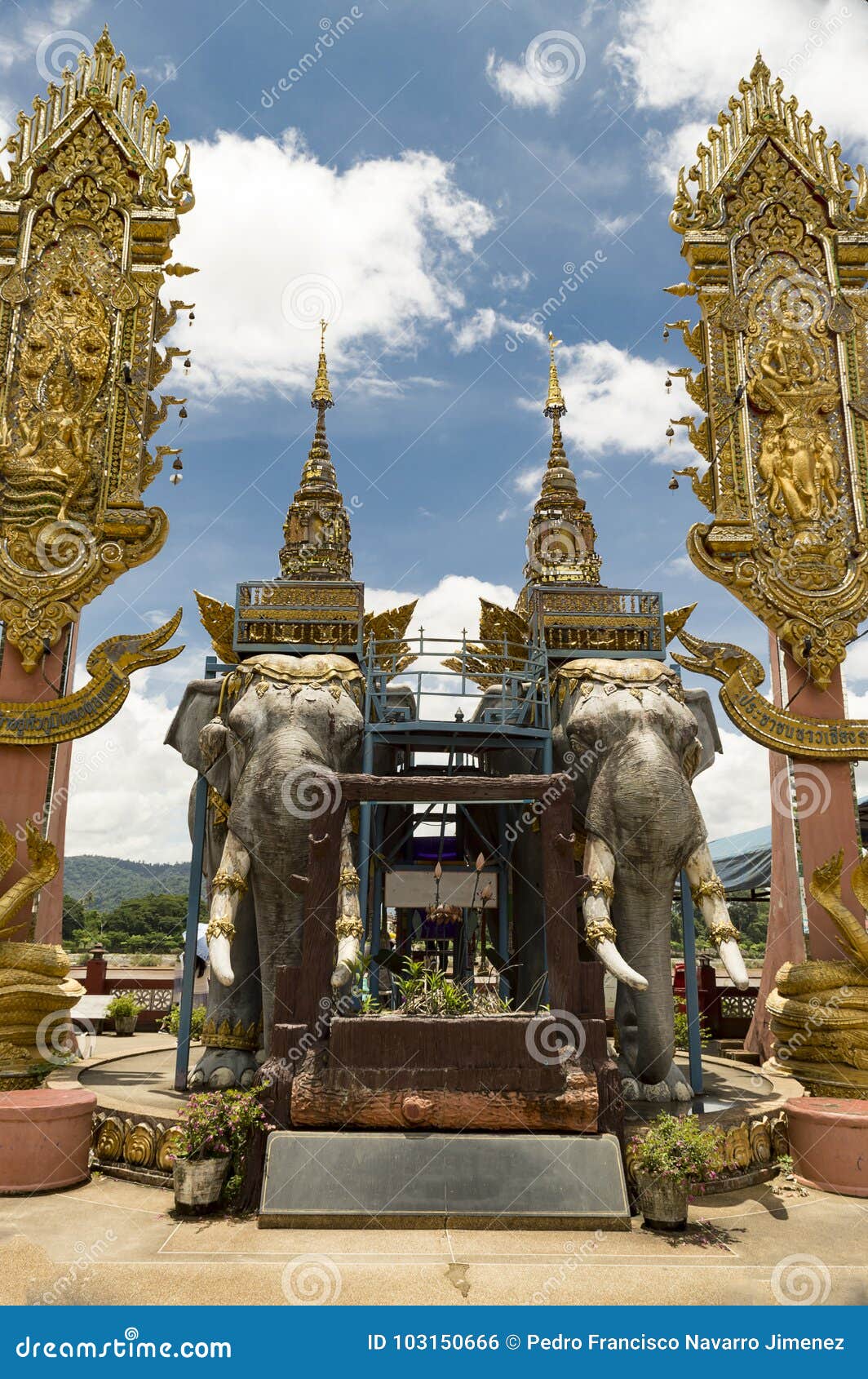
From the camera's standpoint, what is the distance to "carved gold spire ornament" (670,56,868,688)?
40.3 feet

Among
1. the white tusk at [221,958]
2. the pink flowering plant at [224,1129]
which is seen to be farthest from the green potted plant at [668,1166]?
the white tusk at [221,958]

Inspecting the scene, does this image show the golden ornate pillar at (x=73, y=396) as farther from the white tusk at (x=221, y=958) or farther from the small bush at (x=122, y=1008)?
the small bush at (x=122, y=1008)

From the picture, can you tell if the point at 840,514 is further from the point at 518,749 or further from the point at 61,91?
the point at 61,91

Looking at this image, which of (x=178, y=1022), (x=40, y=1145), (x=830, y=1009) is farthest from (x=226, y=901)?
(x=830, y=1009)

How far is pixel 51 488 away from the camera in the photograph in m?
12.3

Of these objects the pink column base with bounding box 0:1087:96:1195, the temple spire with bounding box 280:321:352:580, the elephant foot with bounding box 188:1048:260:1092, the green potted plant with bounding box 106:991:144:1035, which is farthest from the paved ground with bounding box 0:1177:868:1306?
the temple spire with bounding box 280:321:352:580

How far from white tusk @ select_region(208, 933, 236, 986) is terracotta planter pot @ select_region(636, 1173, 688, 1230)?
3557 mm

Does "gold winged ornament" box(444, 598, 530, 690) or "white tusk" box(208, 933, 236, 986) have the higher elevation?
"gold winged ornament" box(444, 598, 530, 690)

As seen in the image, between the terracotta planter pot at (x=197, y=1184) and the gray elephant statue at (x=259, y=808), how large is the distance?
58.6 inches

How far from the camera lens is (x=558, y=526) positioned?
64.6 ft

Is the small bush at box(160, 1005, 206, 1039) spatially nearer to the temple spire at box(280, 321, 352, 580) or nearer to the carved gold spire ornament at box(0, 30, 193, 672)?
the carved gold spire ornament at box(0, 30, 193, 672)

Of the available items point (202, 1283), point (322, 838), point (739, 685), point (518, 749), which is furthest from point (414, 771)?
point (202, 1283)

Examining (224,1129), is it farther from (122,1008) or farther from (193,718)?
(122,1008)

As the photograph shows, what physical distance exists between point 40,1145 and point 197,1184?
161 centimetres
